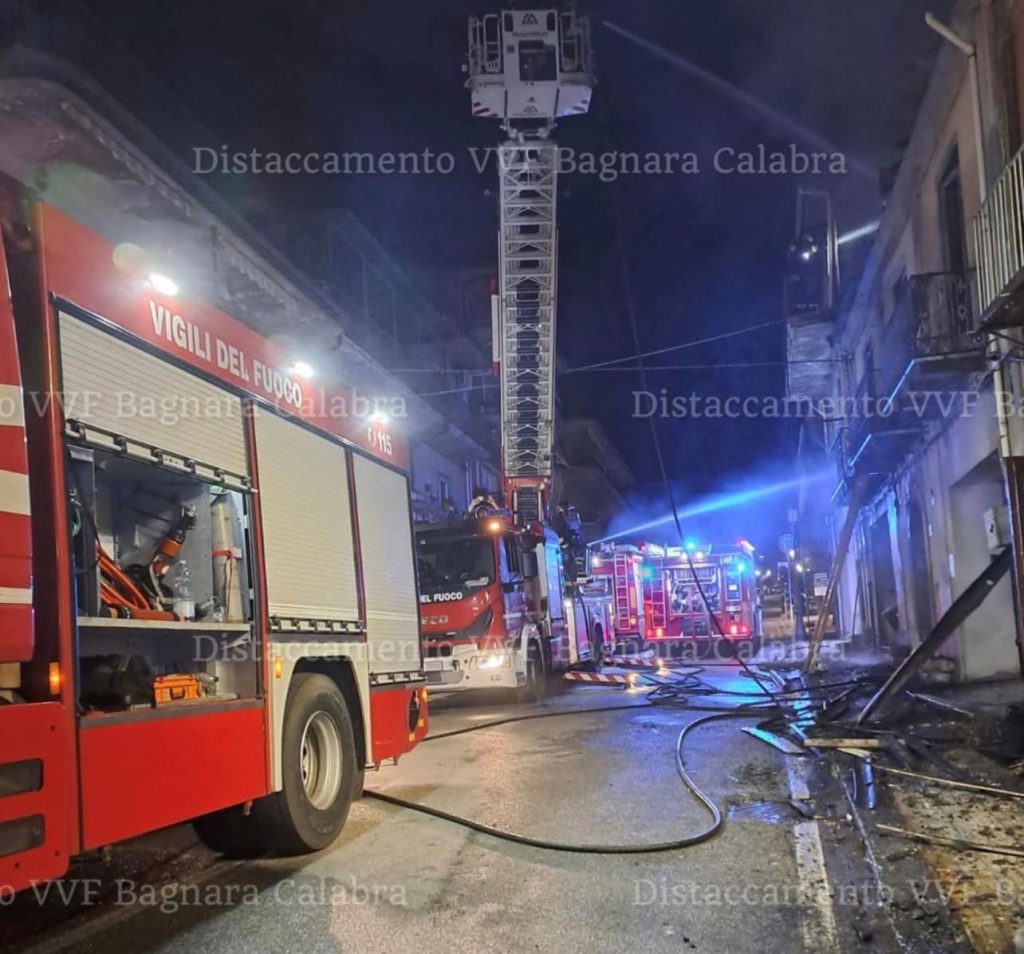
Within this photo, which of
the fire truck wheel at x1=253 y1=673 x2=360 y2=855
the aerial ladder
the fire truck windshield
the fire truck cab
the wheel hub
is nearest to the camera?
the fire truck wheel at x1=253 y1=673 x2=360 y2=855

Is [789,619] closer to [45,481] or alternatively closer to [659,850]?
[659,850]

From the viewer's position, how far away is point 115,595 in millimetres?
3988

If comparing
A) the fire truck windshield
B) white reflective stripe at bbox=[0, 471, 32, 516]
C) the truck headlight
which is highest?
white reflective stripe at bbox=[0, 471, 32, 516]

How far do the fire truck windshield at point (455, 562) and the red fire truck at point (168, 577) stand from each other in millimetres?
5500

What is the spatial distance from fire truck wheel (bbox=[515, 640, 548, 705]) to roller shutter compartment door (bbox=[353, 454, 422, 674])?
5731 mm

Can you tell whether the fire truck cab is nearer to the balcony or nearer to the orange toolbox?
the balcony

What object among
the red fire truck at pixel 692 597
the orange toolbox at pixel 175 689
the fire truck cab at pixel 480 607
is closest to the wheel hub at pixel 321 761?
the orange toolbox at pixel 175 689

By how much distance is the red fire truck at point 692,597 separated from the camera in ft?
72.1

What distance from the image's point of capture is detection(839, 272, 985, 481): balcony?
9.61m

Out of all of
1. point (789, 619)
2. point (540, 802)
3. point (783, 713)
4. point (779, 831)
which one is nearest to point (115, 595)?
point (540, 802)

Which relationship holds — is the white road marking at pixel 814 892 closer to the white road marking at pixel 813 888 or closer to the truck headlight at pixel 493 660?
the white road marking at pixel 813 888

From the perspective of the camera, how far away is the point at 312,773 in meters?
5.55

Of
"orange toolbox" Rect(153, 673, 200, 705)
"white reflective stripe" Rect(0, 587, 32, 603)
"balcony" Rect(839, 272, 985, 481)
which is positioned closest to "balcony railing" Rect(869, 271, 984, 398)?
"balcony" Rect(839, 272, 985, 481)

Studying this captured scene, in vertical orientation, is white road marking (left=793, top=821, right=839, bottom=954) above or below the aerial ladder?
below
